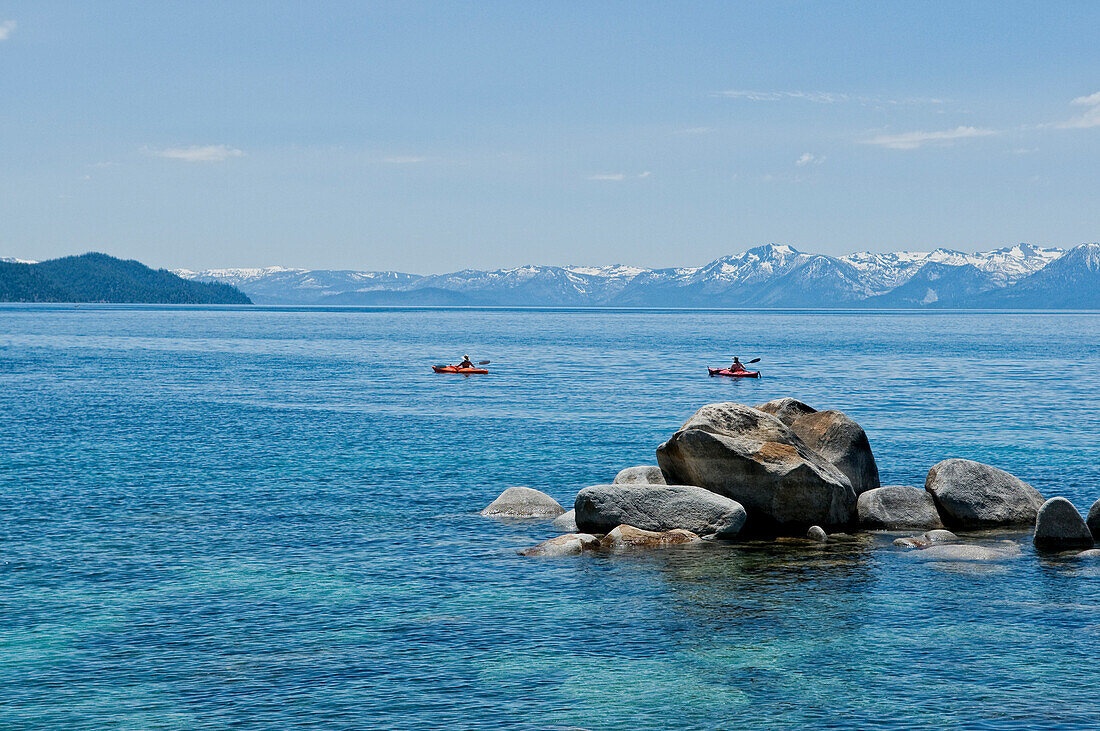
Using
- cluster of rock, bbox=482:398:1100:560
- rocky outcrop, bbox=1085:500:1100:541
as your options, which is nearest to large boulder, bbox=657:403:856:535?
cluster of rock, bbox=482:398:1100:560

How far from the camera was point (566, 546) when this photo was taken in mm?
24641

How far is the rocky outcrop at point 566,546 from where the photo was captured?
2455cm

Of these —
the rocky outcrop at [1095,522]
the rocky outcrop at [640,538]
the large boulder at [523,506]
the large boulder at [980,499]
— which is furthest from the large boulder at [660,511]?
the rocky outcrop at [1095,522]

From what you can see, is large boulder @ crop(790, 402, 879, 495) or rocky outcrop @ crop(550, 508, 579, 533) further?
large boulder @ crop(790, 402, 879, 495)

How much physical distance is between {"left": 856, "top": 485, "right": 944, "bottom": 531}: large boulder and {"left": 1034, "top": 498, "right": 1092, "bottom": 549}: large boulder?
2.75 metres

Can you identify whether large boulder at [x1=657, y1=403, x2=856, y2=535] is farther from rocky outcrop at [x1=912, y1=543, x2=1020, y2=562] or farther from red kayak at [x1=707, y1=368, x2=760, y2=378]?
red kayak at [x1=707, y1=368, x2=760, y2=378]

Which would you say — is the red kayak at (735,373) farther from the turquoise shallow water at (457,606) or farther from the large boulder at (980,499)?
the large boulder at (980,499)

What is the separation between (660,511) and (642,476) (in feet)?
13.0

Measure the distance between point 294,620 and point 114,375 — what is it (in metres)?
75.2

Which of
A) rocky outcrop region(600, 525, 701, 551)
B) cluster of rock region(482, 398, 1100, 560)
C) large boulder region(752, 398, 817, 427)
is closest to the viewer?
rocky outcrop region(600, 525, 701, 551)

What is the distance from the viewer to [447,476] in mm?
36938

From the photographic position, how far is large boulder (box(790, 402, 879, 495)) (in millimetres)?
28953

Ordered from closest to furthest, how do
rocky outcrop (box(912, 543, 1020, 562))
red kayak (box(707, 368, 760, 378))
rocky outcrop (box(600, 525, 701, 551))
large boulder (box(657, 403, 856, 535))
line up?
rocky outcrop (box(912, 543, 1020, 562)) → rocky outcrop (box(600, 525, 701, 551)) → large boulder (box(657, 403, 856, 535)) → red kayak (box(707, 368, 760, 378))

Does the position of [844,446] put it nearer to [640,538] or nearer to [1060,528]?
[1060,528]
